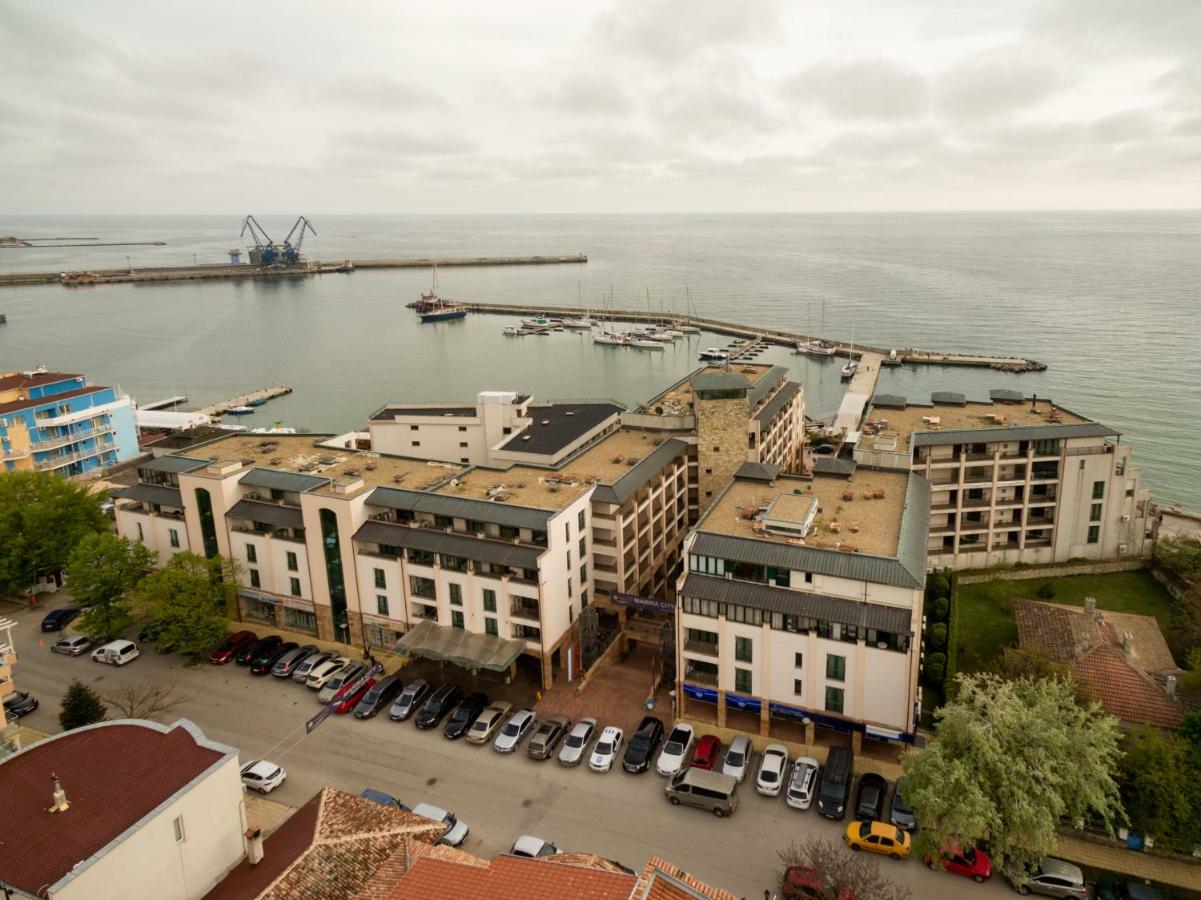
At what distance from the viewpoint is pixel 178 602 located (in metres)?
38.8

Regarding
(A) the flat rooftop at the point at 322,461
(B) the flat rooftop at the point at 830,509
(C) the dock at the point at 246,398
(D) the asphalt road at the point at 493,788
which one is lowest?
(D) the asphalt road at the point at 493,788

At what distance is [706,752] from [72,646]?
33.1 metres

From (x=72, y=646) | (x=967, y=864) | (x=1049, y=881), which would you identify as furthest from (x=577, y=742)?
(x=72, y=646)

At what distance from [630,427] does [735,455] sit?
25.6 ft

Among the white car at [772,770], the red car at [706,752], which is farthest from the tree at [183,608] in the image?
the white car at [772,770]

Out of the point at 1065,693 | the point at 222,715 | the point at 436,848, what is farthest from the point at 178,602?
the point at 1065,693

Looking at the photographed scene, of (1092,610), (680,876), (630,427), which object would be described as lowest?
(1092,610)

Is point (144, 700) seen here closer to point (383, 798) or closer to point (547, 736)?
point (383, 798)

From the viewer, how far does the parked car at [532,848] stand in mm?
27047

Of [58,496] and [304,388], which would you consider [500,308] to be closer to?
[304,388]

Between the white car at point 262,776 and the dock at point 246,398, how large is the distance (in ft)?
250

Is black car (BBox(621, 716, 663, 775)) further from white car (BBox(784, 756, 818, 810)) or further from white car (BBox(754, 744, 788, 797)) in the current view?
white car (BBox(784, 756, 818, 810))

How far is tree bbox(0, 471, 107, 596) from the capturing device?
45375 millimetres

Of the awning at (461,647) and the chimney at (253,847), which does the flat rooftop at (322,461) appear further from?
the chimney at (253,847)
